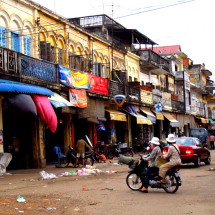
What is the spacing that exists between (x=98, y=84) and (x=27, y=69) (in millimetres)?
8723

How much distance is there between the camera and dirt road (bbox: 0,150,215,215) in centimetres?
903

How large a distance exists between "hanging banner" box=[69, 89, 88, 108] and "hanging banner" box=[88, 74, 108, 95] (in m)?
1.29

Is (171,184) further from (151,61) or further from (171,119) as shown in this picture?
(171,119)

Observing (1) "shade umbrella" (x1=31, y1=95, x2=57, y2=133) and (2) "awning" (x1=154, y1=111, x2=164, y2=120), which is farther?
(2) "awning" (x1=154, y1=111, x2=164, y2=120)

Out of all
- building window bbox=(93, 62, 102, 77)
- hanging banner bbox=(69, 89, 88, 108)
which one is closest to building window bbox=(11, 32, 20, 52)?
hanging banner bbox=(69, 89, 88, 108)

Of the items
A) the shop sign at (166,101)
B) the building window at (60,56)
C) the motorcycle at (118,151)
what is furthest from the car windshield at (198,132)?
the building window at (60,56)

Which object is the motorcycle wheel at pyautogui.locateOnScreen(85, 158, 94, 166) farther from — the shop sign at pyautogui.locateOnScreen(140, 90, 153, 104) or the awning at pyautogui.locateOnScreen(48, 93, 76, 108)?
the shop sign at pyautogui.locateOnScreen(140, 90, 153, 104)

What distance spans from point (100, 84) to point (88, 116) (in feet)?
11.4

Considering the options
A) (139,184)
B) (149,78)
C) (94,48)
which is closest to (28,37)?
(94,48)

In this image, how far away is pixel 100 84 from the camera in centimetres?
2839

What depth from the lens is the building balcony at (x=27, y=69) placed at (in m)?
18.3

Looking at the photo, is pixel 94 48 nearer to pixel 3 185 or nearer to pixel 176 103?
pixel 3 185

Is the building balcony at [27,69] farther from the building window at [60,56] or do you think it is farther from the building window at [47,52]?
the building window at [60,56]

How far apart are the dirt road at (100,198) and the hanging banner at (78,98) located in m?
9.30
